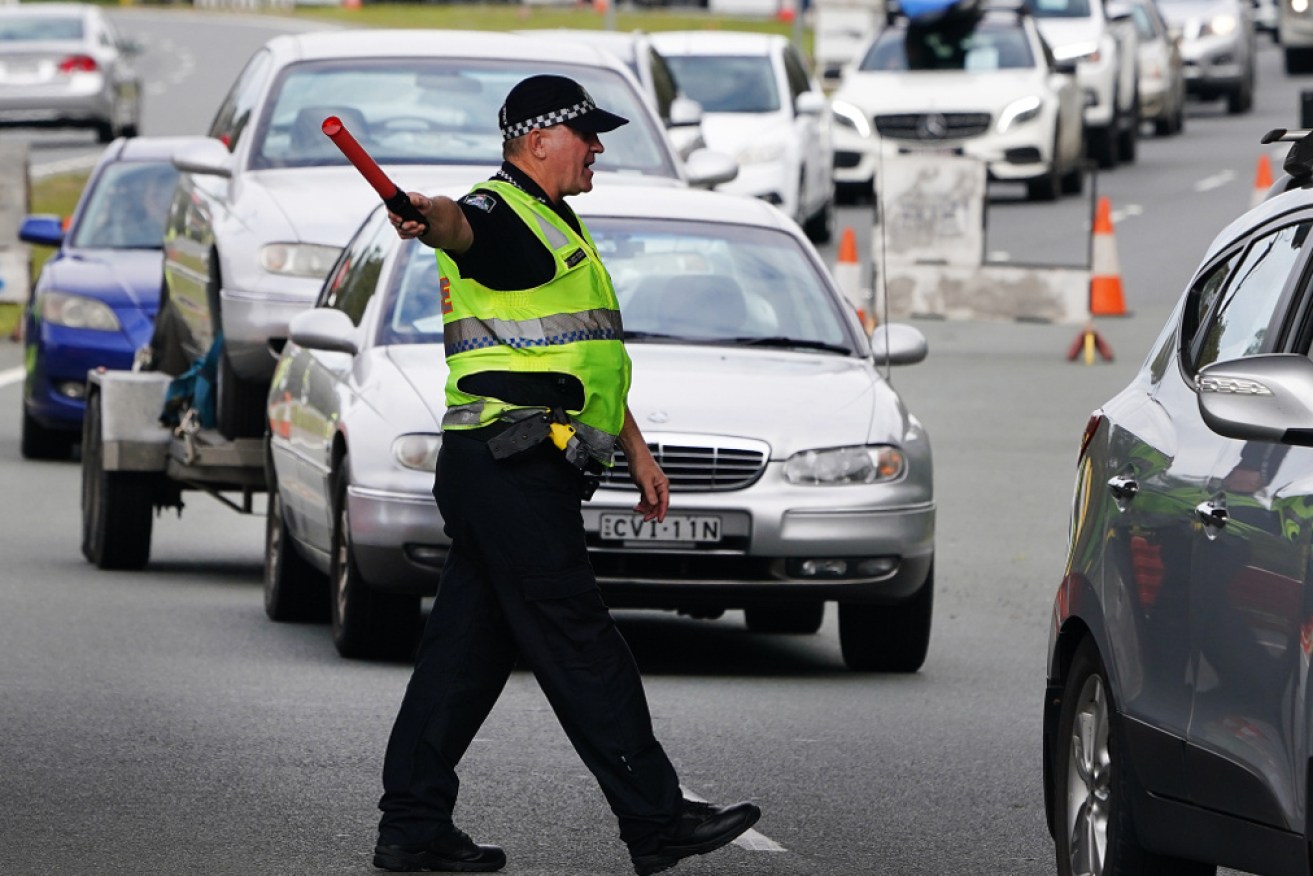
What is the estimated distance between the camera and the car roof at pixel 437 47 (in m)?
14.2

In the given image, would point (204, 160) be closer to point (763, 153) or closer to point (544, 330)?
point (544, 330)

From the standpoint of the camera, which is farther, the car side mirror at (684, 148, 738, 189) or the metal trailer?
the car side mirror at (684, 148, 738, 189)

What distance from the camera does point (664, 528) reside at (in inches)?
392

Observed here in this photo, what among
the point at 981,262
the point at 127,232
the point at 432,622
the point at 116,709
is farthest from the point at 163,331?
the point at 981,262

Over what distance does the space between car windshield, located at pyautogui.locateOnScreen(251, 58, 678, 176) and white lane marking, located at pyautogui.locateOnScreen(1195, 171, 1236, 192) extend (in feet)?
69.2

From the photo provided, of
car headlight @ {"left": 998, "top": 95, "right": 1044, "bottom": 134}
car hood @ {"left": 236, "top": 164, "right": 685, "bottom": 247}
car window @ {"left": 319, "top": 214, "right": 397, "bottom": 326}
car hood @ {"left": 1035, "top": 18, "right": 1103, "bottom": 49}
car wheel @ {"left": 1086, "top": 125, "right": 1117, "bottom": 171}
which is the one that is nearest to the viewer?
car window @ {"left": 319, "top": 214, "right": 397, "bottom": 326}

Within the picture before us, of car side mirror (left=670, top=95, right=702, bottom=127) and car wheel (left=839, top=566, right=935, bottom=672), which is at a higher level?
car side mirror (left=670, top=95, right=702, bottom=127)

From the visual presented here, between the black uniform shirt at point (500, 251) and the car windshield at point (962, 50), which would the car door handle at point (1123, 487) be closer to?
the black uniform shirt at point (500, 251)

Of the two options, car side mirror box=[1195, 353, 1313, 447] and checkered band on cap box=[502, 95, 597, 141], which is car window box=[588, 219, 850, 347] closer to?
checkered band on cap box=[502, 95, 597, 141]

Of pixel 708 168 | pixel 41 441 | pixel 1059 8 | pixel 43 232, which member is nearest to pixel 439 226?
pixel 708 168

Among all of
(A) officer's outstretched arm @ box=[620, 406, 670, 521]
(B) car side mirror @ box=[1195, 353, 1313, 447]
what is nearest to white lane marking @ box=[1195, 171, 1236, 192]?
(A) officer's outstretched arm @ box=[620, 406, 670, 521]

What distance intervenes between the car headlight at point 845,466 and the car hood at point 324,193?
10.00 ft

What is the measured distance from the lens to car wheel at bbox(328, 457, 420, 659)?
10250 mm

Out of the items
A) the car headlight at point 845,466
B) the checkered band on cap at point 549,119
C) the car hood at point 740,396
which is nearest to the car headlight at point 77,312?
the car hood at point 740,396
